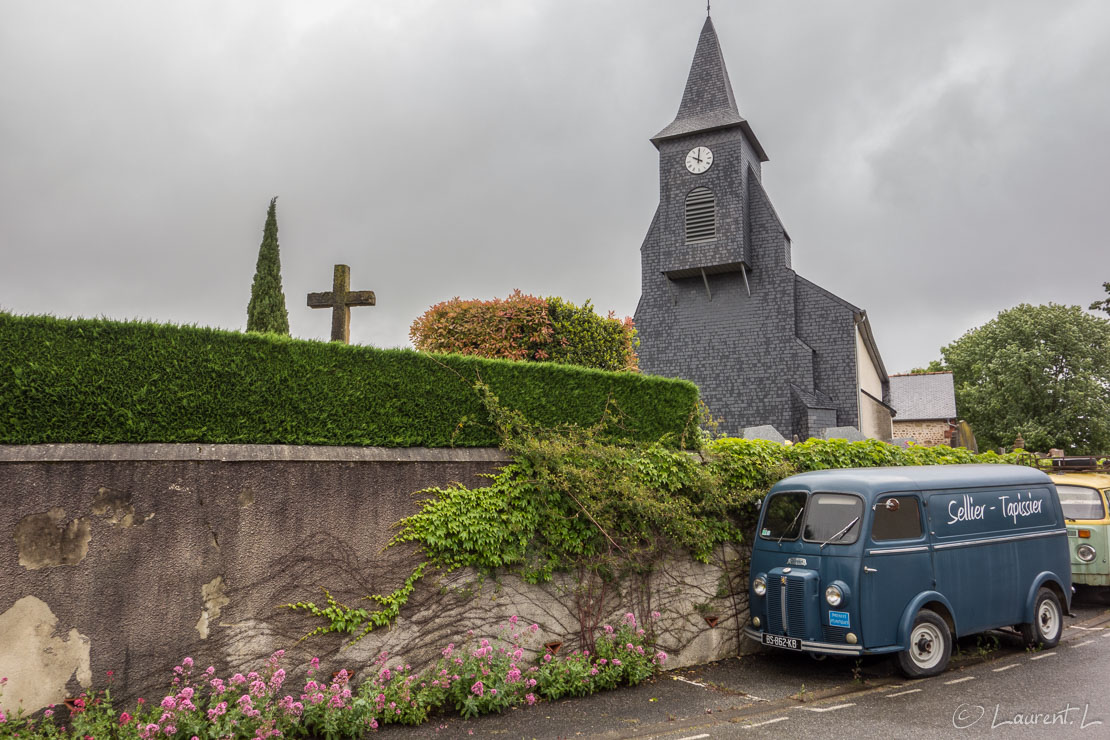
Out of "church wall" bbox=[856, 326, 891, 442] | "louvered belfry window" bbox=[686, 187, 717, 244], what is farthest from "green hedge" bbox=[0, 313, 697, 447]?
"church wall" bbox=[856, 326, 891, 442]

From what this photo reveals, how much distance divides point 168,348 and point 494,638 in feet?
13.4

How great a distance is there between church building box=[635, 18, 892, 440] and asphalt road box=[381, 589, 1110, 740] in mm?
17810

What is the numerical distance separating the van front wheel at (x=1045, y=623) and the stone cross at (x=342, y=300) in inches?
369

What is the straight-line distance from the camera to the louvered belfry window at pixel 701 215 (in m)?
28.5

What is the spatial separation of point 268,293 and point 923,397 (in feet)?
142

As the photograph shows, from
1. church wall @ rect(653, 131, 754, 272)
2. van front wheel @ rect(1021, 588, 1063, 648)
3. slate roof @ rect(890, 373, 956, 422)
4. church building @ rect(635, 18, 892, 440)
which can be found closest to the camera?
van front wheel @ rect(1021, 588, 1063, 648)

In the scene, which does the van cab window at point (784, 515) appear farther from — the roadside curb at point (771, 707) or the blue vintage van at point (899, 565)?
the roadside curb at point (771, 707)

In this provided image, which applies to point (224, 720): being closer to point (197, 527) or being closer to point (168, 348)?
point (197, 527)

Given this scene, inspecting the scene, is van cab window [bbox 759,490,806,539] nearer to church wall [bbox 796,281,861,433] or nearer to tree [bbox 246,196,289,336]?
tree [bbox 246,196,289,336]

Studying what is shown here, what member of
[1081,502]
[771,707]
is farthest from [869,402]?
[771,707]

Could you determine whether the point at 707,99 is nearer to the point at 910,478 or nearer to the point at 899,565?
the point at 910,478

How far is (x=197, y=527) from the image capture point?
6.13 metres

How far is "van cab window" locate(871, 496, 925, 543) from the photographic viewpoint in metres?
8.23

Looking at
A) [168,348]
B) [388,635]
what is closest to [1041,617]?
[388,635]
